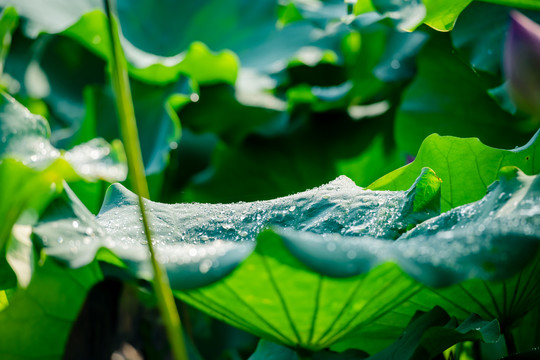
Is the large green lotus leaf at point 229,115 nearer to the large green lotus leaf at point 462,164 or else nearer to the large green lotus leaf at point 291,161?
the large green lotus leaf at point 291,161

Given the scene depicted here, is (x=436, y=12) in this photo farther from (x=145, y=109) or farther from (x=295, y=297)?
(x=145, y=109)

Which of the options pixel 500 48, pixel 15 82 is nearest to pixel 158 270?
pixel 500 48

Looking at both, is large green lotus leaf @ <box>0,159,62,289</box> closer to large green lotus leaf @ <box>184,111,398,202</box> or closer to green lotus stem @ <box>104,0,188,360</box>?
green lotus stem @ <box>104,0,188,360</box>

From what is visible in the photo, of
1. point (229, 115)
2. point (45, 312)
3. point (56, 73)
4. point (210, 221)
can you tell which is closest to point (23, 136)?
point (45, 312)

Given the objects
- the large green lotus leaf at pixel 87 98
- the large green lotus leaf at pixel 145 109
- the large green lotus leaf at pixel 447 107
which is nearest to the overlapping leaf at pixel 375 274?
the large green lotus leaf at pixel 447 107

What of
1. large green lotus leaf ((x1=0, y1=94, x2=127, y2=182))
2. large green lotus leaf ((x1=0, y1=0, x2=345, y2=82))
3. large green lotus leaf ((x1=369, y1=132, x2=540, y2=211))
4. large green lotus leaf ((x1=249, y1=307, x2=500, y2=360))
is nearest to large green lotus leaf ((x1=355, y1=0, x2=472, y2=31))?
large green lotus leaf ((x1=369, y1=132, x2=540, y2=211))

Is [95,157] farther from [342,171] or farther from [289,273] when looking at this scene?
[289,273]
